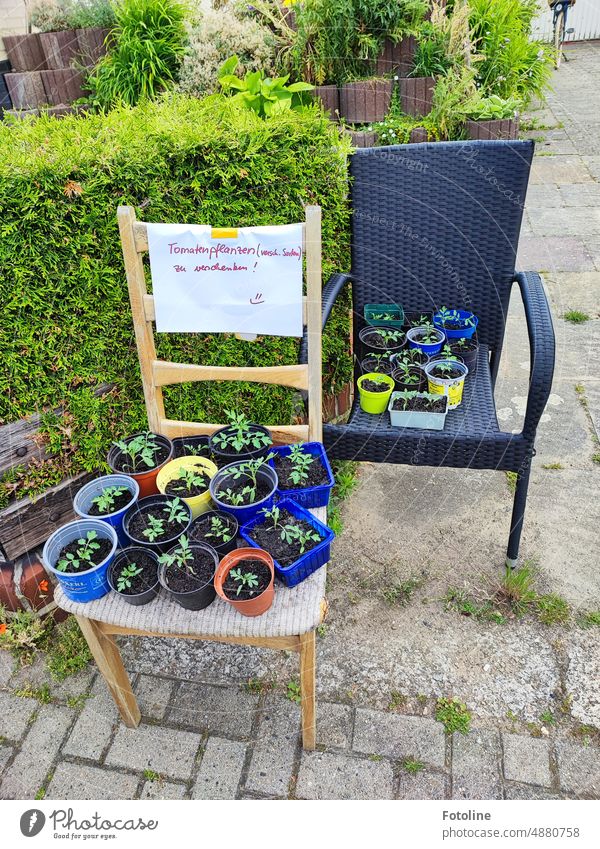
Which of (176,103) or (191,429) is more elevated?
(176,103)

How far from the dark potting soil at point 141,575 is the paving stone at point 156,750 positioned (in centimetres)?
60

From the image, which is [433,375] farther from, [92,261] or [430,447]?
[92,261]

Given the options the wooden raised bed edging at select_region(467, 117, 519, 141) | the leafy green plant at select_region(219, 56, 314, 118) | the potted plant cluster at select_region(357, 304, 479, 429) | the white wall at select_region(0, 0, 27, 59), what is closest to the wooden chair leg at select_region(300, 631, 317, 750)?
the potted plant cluster at select_region(357, 304, 479, 429)

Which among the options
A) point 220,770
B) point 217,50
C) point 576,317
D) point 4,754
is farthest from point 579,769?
point 217,50

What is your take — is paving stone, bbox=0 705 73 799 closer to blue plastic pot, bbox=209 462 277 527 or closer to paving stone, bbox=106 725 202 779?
paving stone, bbox=106 725 202 779

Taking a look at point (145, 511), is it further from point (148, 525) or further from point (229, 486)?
point (229, 486)

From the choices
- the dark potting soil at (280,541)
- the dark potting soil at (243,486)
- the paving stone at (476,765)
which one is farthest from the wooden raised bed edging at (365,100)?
the paving stone at (476,765)

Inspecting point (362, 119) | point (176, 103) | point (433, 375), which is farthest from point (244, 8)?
point (433, 375)

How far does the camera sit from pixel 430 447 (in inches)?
75.9

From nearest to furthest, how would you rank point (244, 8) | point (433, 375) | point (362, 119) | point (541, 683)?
1. point (541, 683)
2. point (433, 375)
3. point (362, 119)
4. point (244, 8)

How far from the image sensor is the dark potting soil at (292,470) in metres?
1.72

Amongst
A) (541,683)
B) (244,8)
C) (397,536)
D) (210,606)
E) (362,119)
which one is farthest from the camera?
(244,8)

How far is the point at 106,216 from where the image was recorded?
6.00ft
